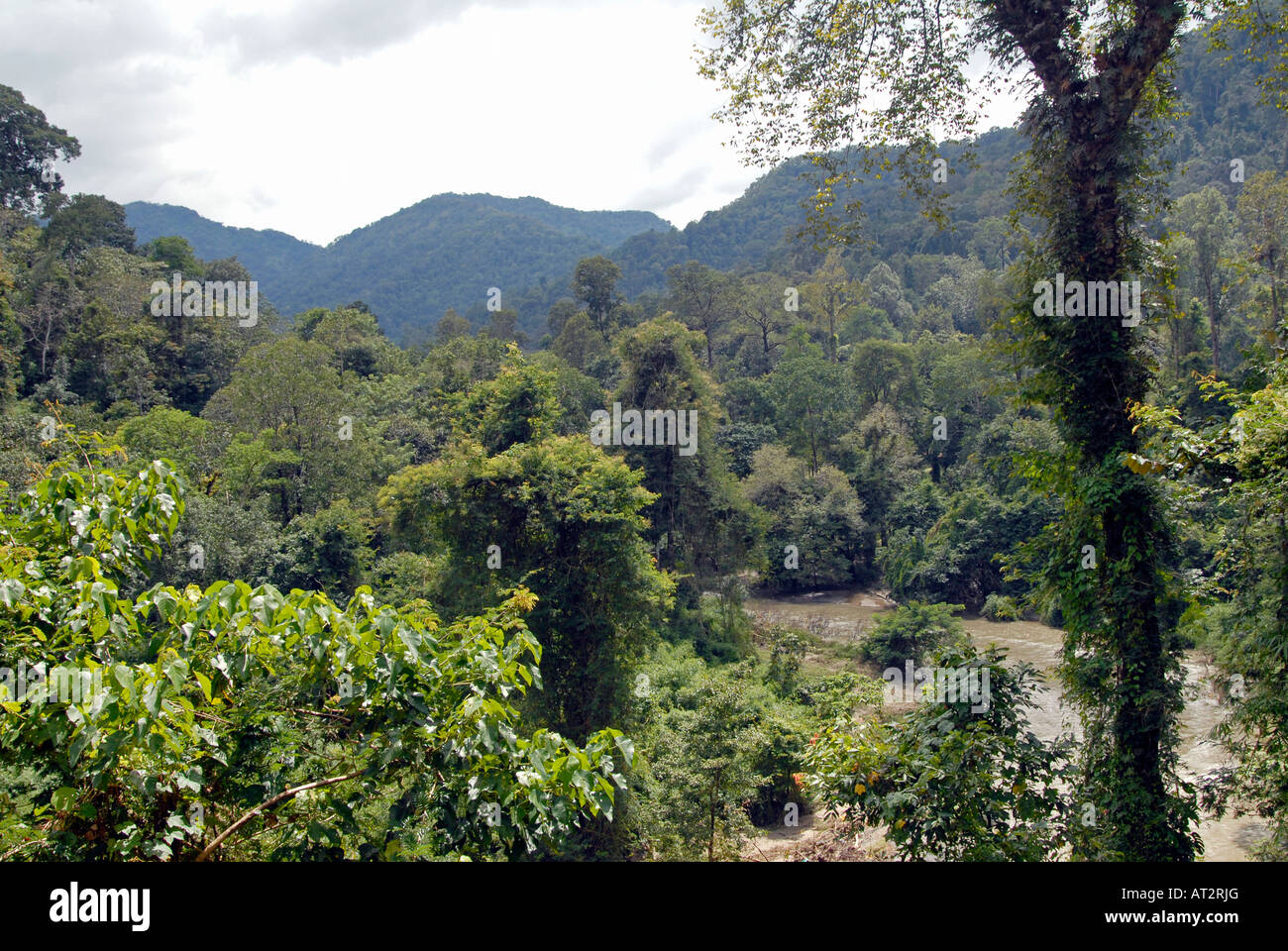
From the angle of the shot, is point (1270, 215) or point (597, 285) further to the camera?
point (597, 285)

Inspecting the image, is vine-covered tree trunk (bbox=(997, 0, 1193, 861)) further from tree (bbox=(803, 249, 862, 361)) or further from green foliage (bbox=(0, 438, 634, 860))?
tree (bbox=(803, 249, 862, 361))

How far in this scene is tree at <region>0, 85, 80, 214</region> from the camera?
130 feet

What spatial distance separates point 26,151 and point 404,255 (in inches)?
4364

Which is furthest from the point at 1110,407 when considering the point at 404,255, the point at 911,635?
the point at 404,255

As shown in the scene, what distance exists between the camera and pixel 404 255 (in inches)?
5837

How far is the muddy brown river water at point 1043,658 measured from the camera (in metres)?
10.8

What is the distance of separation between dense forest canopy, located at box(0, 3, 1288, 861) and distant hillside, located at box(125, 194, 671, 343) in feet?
300

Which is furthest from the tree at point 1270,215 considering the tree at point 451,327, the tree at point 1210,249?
the tree at point 451,327

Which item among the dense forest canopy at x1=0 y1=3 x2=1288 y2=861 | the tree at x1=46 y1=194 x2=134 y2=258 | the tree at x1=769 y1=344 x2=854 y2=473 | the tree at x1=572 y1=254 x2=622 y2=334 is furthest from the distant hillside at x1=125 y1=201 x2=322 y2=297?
the tree at x1=769 y1=344 x2=854 y2=473

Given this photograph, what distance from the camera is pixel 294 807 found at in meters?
3.23

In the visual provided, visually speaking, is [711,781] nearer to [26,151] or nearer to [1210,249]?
[1210,249]

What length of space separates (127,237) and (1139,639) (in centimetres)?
4859
